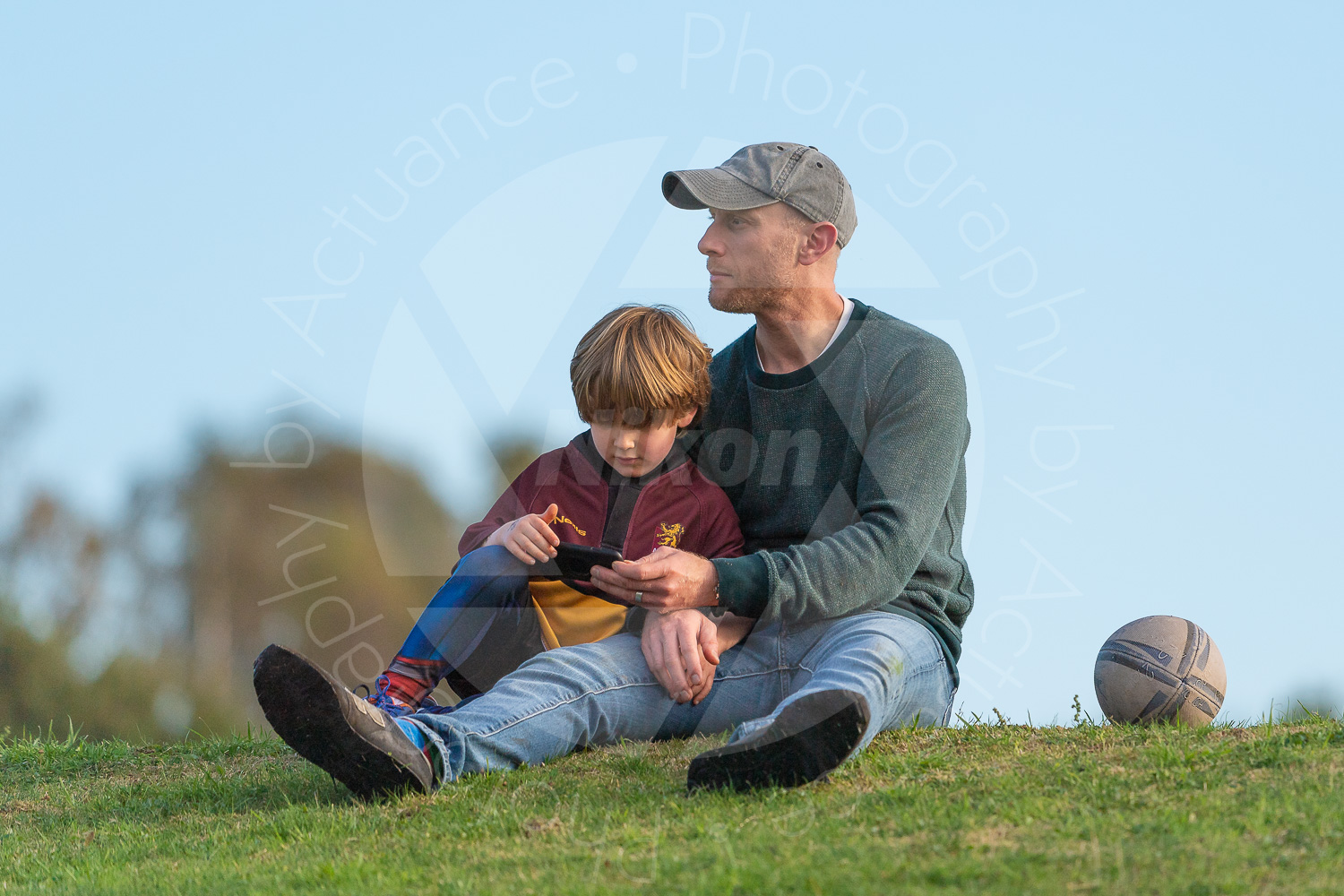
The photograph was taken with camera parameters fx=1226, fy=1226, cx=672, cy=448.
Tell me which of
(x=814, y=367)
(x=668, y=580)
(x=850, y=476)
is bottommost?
A: (x=668, y=580)

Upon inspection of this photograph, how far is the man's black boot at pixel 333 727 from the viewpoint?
345 cm

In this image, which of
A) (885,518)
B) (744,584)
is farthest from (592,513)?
(885,518)

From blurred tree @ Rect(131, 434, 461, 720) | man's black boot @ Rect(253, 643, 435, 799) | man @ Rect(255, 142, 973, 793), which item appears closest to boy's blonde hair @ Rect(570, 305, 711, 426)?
man @ Rect(255, 142, 973, 793)

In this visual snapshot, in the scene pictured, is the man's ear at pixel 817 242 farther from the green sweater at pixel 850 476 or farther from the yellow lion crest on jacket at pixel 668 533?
the yellow lion crest on jacket at pixel 668 533

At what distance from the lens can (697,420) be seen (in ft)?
16.5

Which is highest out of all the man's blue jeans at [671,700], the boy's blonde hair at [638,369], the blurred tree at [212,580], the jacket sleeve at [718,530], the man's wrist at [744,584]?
the boy's blonde hair at [638,369]

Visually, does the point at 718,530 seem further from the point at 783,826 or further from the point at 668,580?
the point at 783,826

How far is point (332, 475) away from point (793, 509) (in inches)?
1227

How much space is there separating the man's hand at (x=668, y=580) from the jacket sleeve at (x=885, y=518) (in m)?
0.06

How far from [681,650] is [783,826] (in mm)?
1071

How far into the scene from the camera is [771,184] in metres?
4.84

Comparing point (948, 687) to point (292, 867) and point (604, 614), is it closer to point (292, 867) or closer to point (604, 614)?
point (604, 614)

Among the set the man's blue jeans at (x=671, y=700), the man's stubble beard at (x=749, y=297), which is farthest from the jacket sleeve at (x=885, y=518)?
the man's stubble beard at (x=749, y=297)

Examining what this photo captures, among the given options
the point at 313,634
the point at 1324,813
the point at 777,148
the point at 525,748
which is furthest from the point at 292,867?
the point at 313,634
